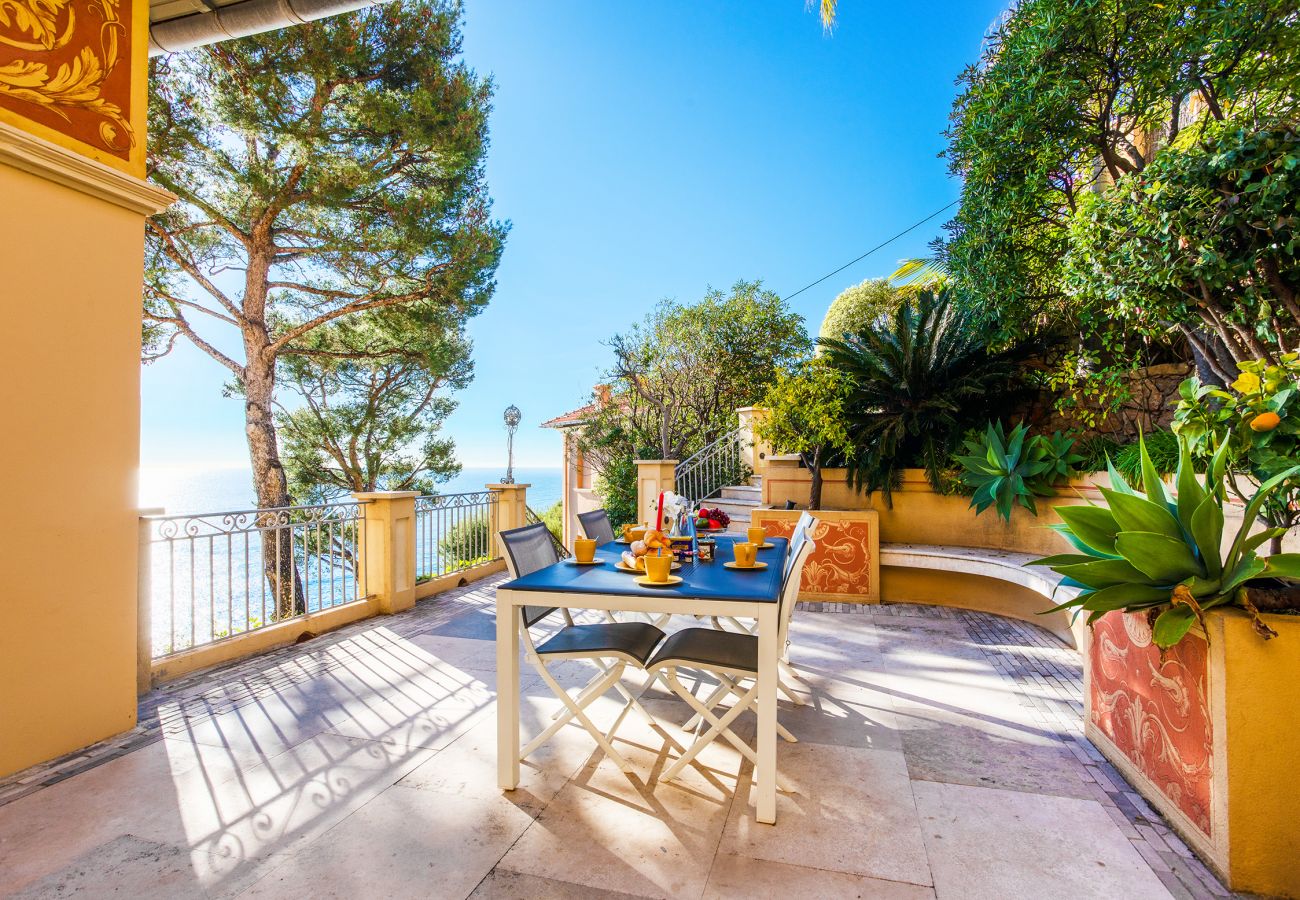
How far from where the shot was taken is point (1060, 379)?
14.9 feet

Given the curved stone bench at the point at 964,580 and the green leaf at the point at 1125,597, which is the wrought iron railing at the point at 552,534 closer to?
the green leaf at the point at 1125,597

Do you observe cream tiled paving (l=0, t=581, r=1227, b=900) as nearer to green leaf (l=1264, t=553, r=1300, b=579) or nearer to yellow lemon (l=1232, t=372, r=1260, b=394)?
green leaf (l=1264, t=553, r=1300, b=579)

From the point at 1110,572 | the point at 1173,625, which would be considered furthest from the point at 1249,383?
the point at 1173,625

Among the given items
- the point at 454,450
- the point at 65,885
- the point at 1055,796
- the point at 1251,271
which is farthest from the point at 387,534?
the point at 454,450

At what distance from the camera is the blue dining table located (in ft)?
6.59

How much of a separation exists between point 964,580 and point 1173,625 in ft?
12.8

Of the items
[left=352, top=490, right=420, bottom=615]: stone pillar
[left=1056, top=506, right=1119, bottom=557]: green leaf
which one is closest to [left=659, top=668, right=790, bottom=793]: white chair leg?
[left=1056, top=506, right=1119, bottom=557]: green leaf

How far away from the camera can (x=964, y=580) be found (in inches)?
210

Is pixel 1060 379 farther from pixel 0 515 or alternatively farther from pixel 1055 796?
pixel 0 515

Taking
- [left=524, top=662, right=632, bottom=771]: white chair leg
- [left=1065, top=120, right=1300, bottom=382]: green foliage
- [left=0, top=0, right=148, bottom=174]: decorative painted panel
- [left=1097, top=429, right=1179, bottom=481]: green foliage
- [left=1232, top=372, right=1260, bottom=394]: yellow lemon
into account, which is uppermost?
[left=0, top=0, right=148, bottom=174]: decorative painted panel

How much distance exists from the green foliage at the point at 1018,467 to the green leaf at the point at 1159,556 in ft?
10.9

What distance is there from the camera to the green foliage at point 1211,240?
7.95 feet

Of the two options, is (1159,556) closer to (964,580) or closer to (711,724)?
(711,724)

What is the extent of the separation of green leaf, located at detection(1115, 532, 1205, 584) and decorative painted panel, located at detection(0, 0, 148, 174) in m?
4.55
